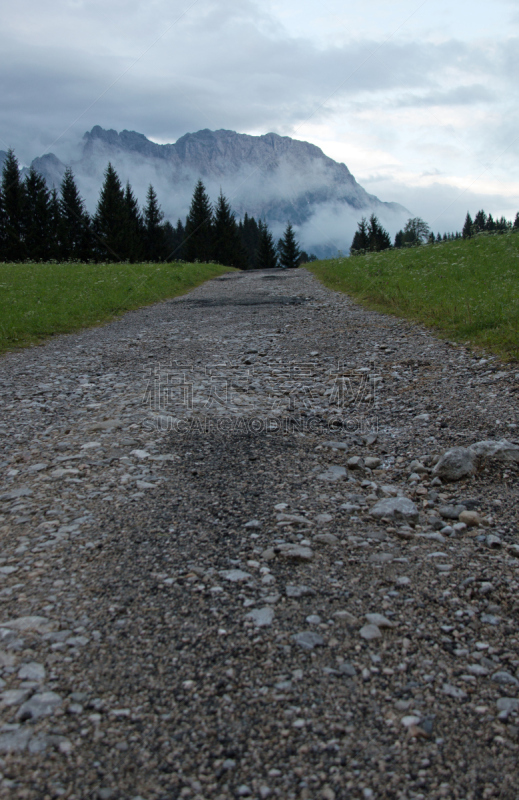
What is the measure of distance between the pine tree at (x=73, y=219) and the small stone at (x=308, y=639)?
65.4 meters

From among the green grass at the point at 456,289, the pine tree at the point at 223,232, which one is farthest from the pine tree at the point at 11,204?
the green grass at the point at 456,289

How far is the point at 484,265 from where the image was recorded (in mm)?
13945

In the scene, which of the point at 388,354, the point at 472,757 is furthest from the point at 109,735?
the point at 388,354

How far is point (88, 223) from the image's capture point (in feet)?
208

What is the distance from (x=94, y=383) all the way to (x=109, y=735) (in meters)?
5.37

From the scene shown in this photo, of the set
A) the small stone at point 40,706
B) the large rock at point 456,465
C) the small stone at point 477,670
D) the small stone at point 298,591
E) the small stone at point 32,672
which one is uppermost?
the large rock at point 456,465

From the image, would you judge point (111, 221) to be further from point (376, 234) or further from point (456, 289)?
point (456, 289)

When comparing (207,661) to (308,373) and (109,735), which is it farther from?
(308,373)

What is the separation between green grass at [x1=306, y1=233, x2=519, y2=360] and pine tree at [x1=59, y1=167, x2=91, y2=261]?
50769 millimetres

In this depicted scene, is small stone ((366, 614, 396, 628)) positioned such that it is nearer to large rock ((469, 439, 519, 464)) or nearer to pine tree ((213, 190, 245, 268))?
large rock ((469, 439, 519, 464))

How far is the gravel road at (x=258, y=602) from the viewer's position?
5.36 feet

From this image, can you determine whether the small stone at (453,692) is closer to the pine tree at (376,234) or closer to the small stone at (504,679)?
the small stone at (504,679)

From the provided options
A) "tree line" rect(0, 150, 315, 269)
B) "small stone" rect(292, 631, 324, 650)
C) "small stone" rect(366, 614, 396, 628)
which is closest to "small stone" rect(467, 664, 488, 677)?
"small stone" rect(366, 614, 396, 628)

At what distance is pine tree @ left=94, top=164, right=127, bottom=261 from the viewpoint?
5975 cm
